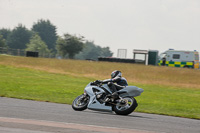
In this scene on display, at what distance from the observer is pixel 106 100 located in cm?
1152

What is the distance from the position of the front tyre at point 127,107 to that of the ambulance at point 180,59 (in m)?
33.5

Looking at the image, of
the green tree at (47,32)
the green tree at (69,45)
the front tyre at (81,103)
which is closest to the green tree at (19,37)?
the green tree at (47,32)

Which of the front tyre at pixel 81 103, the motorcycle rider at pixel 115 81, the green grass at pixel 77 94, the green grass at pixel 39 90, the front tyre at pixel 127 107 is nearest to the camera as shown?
the front tyre at pixel 127 107

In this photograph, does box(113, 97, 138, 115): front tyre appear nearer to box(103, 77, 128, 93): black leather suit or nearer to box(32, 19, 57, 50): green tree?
box(103, 77, 128, 93): black leather suit

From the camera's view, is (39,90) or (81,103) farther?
(39,90)

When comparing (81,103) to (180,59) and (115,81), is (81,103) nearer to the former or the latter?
(115,81)

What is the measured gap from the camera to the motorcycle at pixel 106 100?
36.5 ft

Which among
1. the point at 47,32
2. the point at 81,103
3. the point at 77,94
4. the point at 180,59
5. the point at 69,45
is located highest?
the point at 47,32

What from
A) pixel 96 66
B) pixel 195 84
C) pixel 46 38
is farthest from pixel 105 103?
pixel 46 38

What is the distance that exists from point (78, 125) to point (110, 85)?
371 cm

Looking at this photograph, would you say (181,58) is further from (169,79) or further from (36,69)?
(36,69)

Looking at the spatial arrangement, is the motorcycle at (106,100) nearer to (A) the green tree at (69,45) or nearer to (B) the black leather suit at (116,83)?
(B) the black leather suit at (116,83)

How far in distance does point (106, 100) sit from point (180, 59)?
1357 inches

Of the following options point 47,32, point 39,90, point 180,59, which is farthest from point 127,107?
point 47,32
